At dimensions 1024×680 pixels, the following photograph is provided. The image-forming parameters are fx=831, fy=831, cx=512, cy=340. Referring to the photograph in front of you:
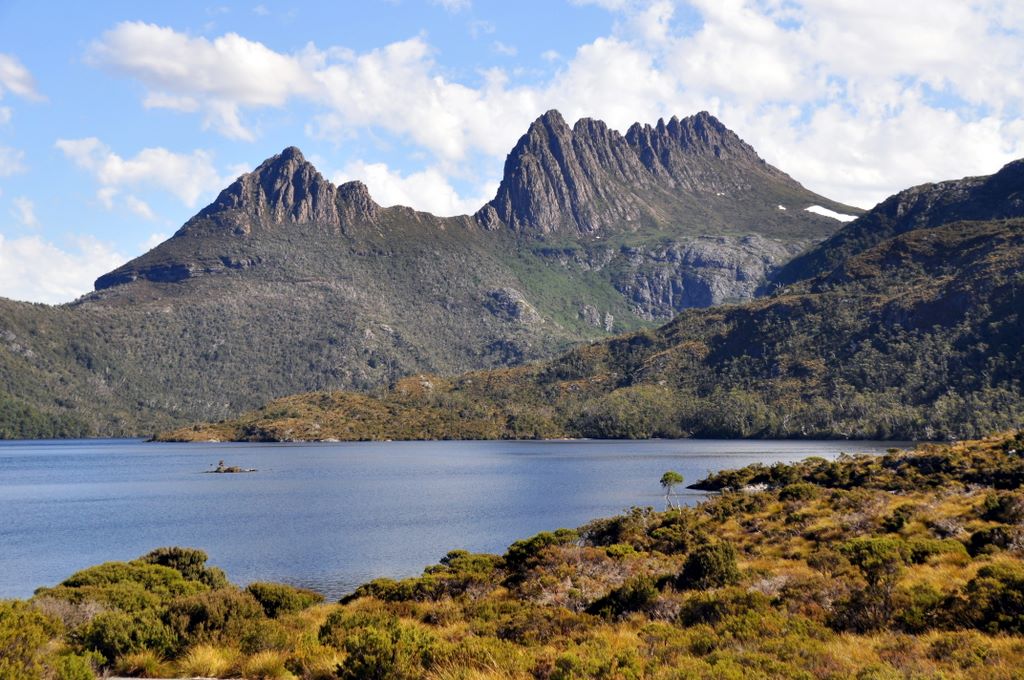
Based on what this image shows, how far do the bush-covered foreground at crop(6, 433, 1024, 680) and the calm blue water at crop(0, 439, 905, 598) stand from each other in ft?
68.5

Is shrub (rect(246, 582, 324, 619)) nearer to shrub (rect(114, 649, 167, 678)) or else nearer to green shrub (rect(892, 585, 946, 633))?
shrub (rect(114, 649, 167, 678))

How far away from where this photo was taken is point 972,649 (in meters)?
16.1

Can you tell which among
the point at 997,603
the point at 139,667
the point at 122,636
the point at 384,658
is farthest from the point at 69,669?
the point at 997,603

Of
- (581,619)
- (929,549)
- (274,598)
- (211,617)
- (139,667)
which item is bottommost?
(274,598)

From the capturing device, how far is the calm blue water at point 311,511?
58.9m

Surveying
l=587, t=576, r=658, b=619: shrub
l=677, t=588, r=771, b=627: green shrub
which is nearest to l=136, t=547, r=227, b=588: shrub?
l=587, t=576, r=658, b=619: shrub

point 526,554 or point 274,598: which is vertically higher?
point 274,598

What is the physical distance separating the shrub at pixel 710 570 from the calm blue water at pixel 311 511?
25.6 meters

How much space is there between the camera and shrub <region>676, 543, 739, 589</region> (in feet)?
85.4

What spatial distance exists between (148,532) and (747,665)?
73096 mm

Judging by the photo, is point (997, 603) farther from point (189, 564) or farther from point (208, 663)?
point (189, 564)

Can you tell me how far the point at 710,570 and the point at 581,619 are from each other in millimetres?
6033

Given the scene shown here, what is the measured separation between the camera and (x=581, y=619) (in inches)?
879

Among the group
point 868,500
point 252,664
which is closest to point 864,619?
point 252,664
